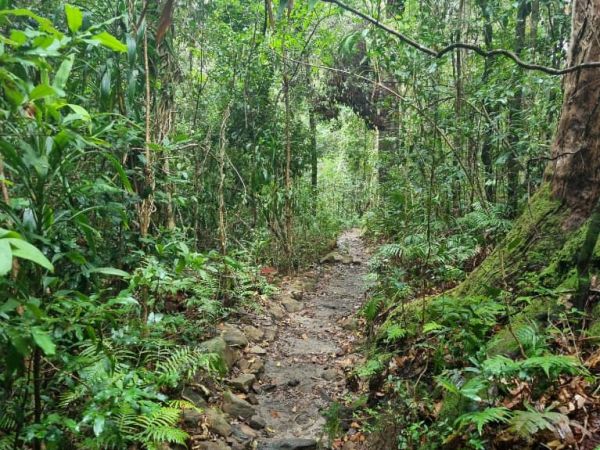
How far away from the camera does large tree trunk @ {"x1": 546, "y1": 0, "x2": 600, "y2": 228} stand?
3.29m

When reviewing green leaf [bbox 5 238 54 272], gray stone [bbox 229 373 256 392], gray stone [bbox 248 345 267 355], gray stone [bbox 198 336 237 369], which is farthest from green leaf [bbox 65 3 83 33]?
gray stone [bbox 248 345 267 355]

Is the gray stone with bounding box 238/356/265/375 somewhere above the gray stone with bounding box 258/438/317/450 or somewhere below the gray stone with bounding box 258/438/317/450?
below

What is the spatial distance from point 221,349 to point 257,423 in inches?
32.4

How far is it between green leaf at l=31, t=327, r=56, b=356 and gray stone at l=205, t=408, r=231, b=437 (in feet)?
6.68

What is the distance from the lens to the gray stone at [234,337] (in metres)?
4.52

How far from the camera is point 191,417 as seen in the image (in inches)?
124

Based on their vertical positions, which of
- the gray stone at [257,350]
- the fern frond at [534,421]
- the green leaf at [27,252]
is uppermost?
the green leaf at [27,252]

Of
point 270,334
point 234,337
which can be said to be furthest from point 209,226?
point 234,337

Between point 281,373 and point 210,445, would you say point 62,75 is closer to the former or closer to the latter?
point 210,445

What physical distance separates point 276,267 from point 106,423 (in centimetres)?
568

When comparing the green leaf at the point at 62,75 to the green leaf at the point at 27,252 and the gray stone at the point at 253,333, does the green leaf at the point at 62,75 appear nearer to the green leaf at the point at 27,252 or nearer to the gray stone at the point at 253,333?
the green leaf at the point at 27,252

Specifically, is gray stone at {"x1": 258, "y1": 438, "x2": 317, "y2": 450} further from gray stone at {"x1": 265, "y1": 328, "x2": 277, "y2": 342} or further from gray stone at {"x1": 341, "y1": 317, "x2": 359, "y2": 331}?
gray stone at {"x1": 341, "y1": 317, "x2": 359, "y2": 331}

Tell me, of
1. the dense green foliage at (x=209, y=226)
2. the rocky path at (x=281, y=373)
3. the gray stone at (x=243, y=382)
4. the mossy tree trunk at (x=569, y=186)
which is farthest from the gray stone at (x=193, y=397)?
the mossy tree trunk at (x=569, y=186)

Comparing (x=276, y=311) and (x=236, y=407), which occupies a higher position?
(x=236, y=407)
